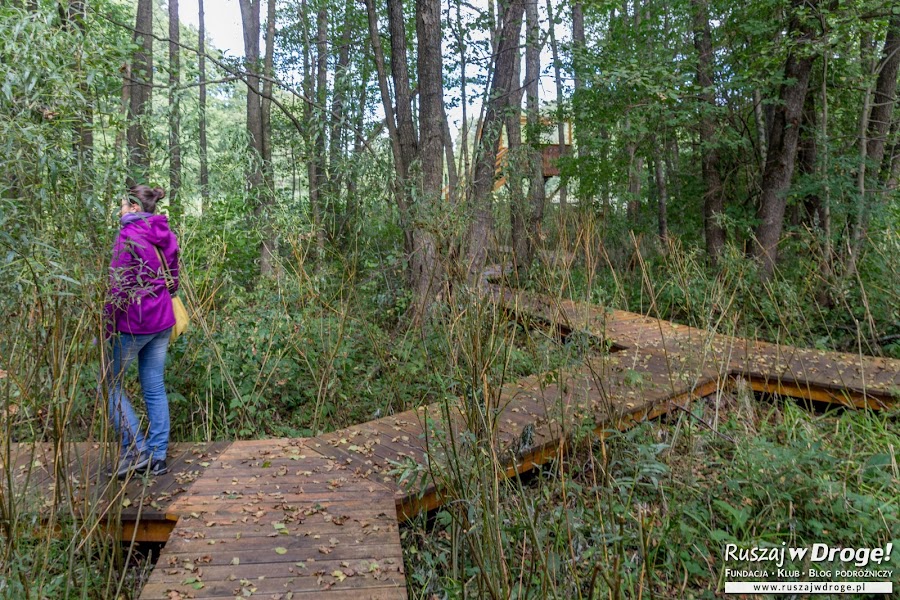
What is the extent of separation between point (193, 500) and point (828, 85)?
8.68 metres

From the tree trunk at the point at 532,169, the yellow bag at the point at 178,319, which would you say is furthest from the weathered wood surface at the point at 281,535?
the tree trunk at the point at 532,169

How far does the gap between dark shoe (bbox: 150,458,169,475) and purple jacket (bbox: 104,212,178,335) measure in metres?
0.75

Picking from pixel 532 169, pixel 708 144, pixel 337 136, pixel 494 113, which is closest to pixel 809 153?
pixel 708 144

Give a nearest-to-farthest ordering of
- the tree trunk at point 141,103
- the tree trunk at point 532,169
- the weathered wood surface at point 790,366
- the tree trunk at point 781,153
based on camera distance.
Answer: the tree trunk at point 141,103 → the weathered wood surface at point 790,366 → the tree trunk at point 532,169 → the tree trunk at point 781,153

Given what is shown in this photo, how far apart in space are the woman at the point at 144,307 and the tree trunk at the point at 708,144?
6392 mm

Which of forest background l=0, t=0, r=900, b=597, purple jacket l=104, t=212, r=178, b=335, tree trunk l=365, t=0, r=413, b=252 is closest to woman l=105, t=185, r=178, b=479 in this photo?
purple jacket l=104, t=212, r=178, b=335

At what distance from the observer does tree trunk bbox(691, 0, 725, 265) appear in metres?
7.77

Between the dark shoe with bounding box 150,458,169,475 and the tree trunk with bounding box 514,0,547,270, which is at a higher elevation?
the tree trunk with bounding box 514,0,547,270

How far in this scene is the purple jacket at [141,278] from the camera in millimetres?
2945

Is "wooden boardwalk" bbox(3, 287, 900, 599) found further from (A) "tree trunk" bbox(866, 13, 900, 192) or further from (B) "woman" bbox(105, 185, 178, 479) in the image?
(A) "tree trunk" bbox(866, 13, 900, 192)

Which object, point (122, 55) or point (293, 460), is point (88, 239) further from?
point (122, 55)

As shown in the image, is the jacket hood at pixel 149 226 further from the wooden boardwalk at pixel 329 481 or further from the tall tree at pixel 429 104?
the tall tree at pixel 429 104

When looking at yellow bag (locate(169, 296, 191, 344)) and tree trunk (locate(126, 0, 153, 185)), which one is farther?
tree trunk (locate(126, 0, 153, 185))

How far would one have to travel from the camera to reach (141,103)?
6285mm
